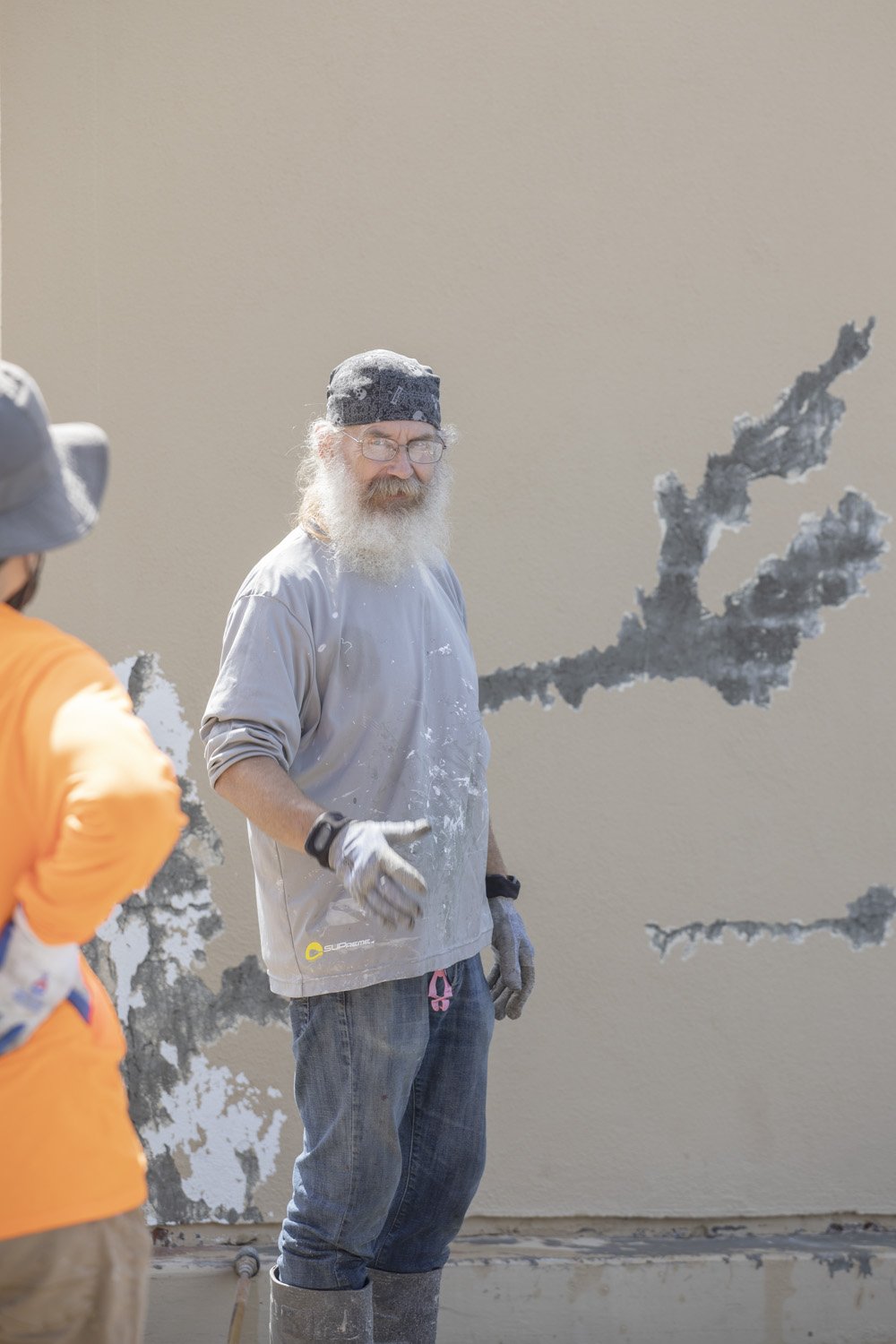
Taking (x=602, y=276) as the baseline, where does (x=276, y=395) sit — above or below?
below

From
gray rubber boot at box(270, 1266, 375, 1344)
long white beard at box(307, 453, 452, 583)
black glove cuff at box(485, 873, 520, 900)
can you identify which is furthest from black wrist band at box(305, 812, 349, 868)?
gray rubber boot at box(270, 1266, 375, 1344)

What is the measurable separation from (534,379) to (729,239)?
534 millimetres

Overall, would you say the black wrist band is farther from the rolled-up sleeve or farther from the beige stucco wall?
the beige stucco wall

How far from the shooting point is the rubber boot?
94.9 inches

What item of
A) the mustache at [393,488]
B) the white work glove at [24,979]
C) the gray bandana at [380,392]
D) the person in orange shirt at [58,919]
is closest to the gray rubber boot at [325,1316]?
the person in orange shirt at [58,919]

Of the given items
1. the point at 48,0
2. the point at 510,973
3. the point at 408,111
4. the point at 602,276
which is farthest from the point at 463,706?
the point at 48,0

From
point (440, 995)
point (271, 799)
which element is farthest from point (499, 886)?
point (271, 799)

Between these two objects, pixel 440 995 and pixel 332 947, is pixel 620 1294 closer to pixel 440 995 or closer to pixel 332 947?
pixel 440 995

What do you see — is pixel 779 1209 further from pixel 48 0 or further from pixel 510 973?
pixel 48 0

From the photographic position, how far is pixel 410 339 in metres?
3.13

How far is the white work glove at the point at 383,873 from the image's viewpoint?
6.45 ft

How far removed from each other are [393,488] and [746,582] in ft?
3.56

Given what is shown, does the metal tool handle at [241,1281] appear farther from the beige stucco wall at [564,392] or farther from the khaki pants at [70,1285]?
the khaki pants at [70,1285]

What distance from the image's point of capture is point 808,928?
3213mm
